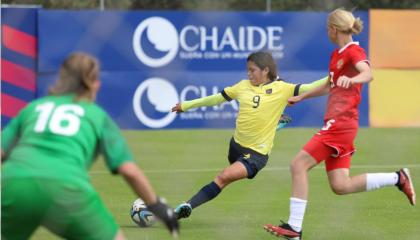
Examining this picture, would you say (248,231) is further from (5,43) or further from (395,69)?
(395,69)

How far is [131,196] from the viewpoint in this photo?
33.5 ft

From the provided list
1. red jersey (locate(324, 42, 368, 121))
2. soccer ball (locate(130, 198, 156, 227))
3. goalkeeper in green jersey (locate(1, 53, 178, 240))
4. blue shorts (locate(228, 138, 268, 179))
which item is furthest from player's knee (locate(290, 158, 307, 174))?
goalkeeper in green jersey (locate(1, 53, 178, 240))

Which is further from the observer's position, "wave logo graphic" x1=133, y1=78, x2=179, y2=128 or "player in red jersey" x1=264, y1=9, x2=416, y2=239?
"wave logo graphic" x1=133, y1=78, x2=179, y2=128

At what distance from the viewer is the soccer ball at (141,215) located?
27.3 ft

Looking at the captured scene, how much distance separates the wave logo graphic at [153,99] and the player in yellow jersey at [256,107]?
A: 7.81m

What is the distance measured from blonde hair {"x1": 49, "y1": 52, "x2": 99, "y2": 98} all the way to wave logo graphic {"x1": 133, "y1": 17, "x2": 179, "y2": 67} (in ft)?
38.5

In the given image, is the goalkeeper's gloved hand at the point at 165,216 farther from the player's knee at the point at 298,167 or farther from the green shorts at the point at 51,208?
the player's knee at the point at 298,167

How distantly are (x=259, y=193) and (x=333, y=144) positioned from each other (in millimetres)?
2868

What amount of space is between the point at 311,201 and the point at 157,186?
71.6 inches

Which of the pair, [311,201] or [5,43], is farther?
[5,43]

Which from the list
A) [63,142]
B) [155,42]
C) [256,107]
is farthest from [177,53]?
[63,142]

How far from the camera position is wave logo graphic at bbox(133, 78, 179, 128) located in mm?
16812

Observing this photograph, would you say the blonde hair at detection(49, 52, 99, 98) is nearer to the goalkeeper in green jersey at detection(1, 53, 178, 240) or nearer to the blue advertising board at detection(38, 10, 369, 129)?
the goalkeeper in green jersey at detection(1, 53, 178, 240)

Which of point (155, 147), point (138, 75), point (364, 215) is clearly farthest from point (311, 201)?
point (138, 75)
